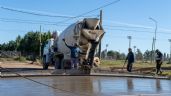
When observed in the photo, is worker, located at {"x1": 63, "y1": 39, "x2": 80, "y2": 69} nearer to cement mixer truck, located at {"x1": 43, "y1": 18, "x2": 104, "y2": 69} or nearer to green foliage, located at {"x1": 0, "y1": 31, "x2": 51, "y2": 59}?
cement mixer truck, located at {"x1": 43, "y1": 18, "x2": 104, "y2": 69}

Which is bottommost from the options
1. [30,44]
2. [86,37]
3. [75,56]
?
[75,56]

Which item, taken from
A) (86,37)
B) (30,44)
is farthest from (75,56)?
(30,44)

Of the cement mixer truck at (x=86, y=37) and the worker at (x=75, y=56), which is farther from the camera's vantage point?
the cement mixer truck at (x=86, y=37)

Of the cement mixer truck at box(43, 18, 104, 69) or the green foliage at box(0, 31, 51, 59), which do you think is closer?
the cement mixer truck at box(43, 18, 104, 69)

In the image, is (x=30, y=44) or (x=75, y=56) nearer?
(x=75, y=56)

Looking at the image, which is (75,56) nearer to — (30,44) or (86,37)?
(86,37)

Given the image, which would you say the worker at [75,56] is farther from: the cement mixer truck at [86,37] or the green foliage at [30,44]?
the green foliage at [30,44]

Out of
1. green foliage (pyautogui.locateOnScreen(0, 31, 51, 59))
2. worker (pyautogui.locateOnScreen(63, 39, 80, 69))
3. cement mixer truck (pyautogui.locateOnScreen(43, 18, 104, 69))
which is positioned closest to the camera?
worker (pyautogui.locateOnScreen(63, 39, 80, 69))

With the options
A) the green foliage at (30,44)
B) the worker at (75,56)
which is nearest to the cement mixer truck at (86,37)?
the worker at (75,56)

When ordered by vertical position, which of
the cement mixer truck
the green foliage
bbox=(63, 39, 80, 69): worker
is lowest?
bbox=(63, 39, 80, 69): worker

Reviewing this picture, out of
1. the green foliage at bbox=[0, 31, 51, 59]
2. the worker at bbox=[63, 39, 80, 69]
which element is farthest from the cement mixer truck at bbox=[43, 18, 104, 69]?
the green foliage at bbox=[0, 31, 51, 59]

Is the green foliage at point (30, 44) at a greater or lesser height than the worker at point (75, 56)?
greater

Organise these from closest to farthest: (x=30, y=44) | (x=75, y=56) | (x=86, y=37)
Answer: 1. (x=75, y=56)
2. (x=86, y=37)
3. (x=30, y=44)

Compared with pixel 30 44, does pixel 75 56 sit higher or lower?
lower
